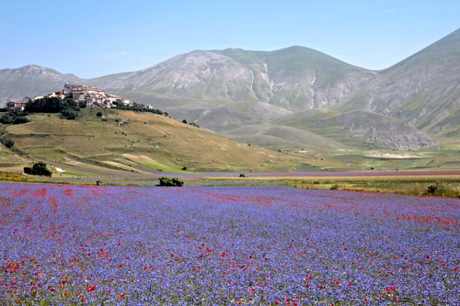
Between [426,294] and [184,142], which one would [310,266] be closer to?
[426,294]

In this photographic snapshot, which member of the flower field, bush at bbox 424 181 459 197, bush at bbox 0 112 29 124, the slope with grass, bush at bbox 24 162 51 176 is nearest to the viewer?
the flower field

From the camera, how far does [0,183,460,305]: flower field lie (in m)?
14.1

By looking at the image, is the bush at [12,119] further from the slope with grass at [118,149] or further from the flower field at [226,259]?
the flower field at [226,259]

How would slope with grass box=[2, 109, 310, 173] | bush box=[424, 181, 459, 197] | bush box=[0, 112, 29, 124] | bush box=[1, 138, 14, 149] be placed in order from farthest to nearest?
bush box=[0, 112, 29, 124], bush box=[1, 138, 14, 149], slope with grass box=[2, 109, 310, 173], bush box=[424, 181, 459, 197]

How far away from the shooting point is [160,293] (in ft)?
46.6

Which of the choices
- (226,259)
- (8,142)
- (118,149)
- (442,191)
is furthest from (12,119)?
(226,259)

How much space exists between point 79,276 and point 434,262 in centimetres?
1543

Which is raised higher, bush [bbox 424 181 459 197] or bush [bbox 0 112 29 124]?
bush [bbox 0 112 29 124]

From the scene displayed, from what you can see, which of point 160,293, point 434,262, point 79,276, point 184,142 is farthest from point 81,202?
point 184,142

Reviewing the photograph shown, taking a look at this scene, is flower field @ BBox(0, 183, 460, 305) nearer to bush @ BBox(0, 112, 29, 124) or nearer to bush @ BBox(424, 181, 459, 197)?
bush @ BBox(424, 181, 459, 197)

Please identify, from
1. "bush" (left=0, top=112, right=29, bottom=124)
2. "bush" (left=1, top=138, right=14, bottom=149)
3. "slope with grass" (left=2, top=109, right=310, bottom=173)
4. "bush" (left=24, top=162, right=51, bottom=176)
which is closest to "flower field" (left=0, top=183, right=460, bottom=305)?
"bush" (left=24, top=162, right=51, bottom=176)

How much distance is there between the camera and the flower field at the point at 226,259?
14.1 metres

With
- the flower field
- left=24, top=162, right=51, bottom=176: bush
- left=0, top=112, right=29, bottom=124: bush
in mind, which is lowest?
the flower field

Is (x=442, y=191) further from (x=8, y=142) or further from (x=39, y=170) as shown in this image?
(x=8, y=142)
